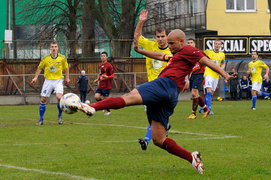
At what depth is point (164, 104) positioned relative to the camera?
7.11 meters

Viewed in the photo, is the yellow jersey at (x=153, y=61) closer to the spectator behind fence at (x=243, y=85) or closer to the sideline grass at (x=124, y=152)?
the sideline grass at (x=124, y=152)

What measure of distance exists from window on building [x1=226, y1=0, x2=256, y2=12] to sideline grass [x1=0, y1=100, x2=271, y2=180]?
118 feet

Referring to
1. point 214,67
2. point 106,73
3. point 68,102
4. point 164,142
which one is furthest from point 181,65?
point 106,73

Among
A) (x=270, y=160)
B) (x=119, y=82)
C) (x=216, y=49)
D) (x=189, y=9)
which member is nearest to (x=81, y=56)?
(x=119, y=82)

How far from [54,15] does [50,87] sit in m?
27.0

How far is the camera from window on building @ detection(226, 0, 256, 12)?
49375 millimetres

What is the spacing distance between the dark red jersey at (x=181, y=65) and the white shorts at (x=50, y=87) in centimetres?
806

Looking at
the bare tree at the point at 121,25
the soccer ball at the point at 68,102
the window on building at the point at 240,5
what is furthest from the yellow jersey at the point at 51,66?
the window on building at the point at 240,5

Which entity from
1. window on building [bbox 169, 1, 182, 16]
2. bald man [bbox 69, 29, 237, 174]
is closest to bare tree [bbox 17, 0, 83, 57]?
window on building [bbox 169, 1, 182, 16]

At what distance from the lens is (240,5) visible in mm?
49531

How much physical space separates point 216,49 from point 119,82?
1347 centimetres

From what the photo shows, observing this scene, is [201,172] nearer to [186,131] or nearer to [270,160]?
[270,160]

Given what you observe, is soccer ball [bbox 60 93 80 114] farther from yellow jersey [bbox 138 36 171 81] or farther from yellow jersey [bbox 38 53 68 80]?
yellow jersey [bbox 38 53 68 80]

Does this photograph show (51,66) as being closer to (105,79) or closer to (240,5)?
(105,79)
